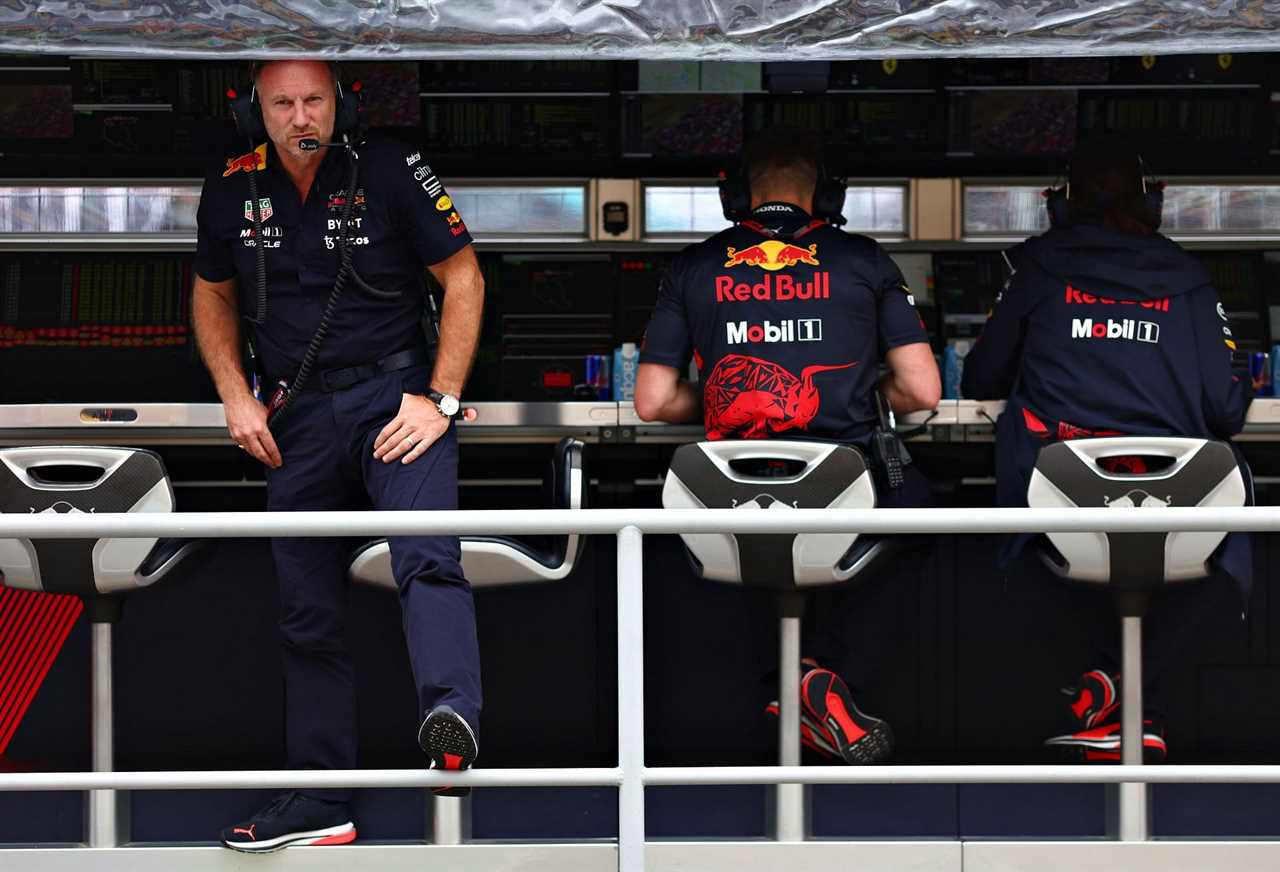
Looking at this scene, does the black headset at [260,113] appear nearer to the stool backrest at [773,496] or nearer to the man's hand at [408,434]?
the man's hand at [408,434]

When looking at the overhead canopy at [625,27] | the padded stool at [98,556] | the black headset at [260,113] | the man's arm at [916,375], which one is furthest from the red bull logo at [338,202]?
the man's arm at [916,375]

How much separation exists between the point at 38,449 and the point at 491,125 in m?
2.38

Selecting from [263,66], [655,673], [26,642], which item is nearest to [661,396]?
[655,673]

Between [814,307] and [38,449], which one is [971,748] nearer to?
[814,307]

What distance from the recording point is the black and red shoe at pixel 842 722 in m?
3.21

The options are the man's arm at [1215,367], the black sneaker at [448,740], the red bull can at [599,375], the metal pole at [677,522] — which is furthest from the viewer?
the red bull can at [599,375]

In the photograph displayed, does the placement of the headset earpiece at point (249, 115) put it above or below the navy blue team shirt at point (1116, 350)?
above

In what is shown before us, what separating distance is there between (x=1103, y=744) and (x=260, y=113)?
2058 mm

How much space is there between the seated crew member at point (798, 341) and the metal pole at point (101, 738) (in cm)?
113

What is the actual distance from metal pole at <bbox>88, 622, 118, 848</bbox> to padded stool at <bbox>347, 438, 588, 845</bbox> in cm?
47

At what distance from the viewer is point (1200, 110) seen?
16.7 ft

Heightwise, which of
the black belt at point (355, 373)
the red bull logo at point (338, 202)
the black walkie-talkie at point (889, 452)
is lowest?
the black walkie-talkie at point (889, 452)

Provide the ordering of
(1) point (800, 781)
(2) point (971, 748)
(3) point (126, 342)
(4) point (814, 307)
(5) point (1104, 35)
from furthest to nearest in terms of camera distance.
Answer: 1. (3) point (126, 342)
2. (2) point (971, 748)
3. (4) point (814, 307)
4. (5) point (1104, 35)
5. (1) point (800, 781)

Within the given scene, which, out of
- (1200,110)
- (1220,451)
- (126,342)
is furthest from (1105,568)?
(126,342)
